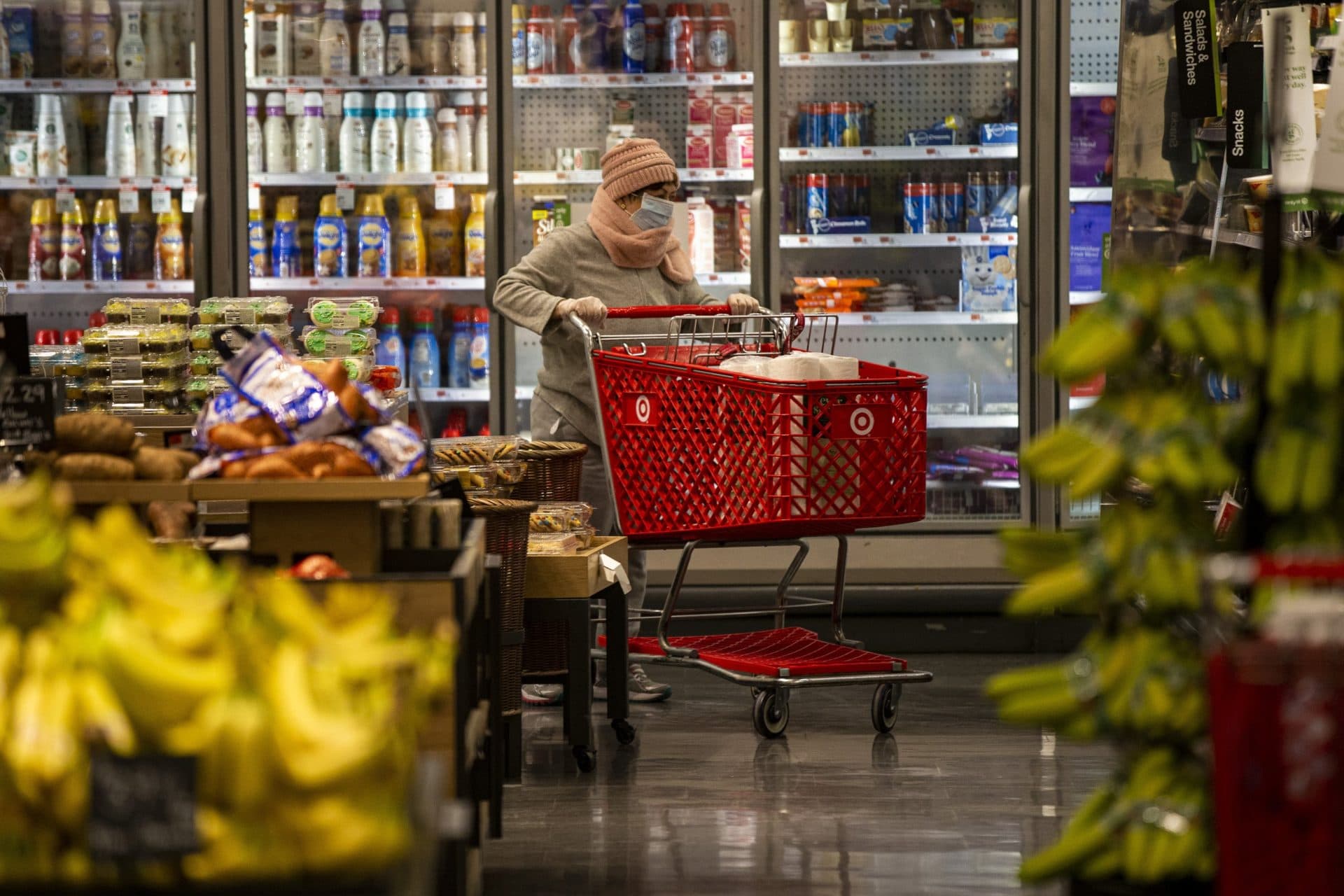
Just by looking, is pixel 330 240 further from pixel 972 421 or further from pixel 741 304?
pixel 972 421

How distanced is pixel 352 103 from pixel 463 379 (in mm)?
1019

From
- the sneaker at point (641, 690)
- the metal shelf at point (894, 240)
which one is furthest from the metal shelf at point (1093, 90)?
the sneaker at point (641, 690)

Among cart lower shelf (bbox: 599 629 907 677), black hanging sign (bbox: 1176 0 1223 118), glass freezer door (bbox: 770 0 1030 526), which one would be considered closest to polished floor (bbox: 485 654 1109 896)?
cart lower shelf (bbox: 599 629 907 677)

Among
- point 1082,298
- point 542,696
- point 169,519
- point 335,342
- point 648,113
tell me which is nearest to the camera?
point 169,519

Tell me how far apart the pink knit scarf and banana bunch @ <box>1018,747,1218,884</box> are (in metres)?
3.05

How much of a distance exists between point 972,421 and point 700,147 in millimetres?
1331

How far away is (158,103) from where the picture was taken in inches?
207

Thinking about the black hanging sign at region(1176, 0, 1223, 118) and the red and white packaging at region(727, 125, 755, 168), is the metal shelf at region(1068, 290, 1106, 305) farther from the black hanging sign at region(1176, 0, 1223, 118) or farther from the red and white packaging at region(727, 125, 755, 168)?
the black hanging sign at region(1176, 0, 1223, 118)

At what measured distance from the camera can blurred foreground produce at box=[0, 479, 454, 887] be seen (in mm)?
1153

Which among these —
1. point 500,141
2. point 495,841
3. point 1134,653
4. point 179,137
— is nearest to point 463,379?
point 500,141

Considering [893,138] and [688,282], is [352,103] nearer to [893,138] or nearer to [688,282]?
[688,282]

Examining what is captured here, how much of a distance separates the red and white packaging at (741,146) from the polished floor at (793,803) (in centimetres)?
199

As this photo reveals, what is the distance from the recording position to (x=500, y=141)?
505 cm

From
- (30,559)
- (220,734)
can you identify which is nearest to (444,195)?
(30,559)
